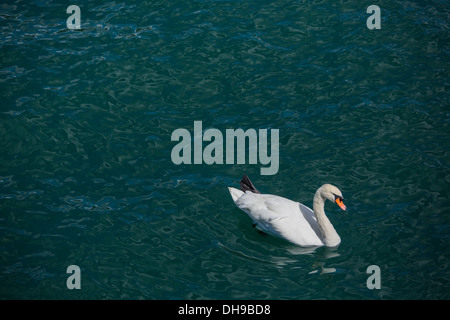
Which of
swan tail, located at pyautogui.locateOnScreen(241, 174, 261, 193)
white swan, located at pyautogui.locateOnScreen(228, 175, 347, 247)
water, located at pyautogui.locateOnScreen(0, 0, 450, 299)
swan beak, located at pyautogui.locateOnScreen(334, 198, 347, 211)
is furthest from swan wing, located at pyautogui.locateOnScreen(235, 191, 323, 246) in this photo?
swan beak, located at pyautogui.locateOnScreen(334, 198, 347, 211)

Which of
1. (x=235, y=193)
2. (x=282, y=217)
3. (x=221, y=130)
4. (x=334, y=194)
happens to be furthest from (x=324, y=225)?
(x=221, y=130)

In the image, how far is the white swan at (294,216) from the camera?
11102mm

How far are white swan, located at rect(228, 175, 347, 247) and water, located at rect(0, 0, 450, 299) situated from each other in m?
0.26

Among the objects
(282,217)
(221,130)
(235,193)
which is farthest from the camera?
(221,130)

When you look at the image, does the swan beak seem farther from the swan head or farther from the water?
the water

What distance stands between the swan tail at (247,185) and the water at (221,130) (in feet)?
1.42

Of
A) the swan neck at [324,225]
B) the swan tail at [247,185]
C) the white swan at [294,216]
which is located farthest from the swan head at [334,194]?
the swan tail at [247,185]

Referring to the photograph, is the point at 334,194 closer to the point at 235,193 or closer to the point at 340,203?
the point at 340,203

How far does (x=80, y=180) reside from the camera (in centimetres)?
1247

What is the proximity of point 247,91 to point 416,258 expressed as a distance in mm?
6111

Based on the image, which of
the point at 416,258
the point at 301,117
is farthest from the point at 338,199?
the point at 301,117

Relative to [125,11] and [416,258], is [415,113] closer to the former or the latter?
[416,258]

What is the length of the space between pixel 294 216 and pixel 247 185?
1.30 meters

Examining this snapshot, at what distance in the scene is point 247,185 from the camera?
12102 mm
